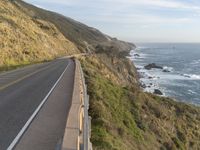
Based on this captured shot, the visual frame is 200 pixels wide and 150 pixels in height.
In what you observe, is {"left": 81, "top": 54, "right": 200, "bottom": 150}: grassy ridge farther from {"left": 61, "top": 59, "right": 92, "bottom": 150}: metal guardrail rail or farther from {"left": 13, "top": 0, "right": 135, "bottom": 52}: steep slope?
{"left": 13, "top": 0, "right": 135, "bottom": 52}: steep slope

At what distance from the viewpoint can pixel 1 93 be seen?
1723 cm

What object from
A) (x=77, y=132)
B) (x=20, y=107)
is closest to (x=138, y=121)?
(x=20, y=107)

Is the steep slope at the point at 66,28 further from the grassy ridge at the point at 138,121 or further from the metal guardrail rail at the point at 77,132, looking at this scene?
the metal guardrail rail at the point at 77,132

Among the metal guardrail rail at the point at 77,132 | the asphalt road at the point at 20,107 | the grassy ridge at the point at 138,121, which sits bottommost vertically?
the grassy ridge at the point at 138,121

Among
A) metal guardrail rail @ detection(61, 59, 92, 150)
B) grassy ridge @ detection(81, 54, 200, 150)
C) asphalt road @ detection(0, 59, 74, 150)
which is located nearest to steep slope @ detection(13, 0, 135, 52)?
grassy ridge @ detection(81, 54, 200, 150)

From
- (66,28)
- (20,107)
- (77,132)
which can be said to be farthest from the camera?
(66,28)

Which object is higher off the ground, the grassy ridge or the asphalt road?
the asphalt road

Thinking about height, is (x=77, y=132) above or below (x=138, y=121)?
above

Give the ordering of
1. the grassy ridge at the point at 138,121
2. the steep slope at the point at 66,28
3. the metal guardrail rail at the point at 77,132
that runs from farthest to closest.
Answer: the steep slope at the point at 66,28 < the grassy ridge at the point at 138,121 < the metal guardrail rail at the point at 77,132

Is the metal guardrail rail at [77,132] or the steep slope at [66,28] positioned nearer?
the metal guardrail rail at [77,132]

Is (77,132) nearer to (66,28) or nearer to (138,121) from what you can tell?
(138,121)

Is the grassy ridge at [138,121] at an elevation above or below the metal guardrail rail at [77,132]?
below

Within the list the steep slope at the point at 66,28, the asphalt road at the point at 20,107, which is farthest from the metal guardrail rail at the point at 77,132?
the steep slope at the point at 66,28

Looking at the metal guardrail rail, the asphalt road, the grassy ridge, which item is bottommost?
the grassy ridge
